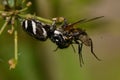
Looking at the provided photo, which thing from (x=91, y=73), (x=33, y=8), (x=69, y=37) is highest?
(x=33, y=8)

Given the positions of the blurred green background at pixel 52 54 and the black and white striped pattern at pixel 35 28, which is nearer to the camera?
the black and white striped pattern at pixel 35 28

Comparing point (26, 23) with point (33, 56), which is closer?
point (26, 23)

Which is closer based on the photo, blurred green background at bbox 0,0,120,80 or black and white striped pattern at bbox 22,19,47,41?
black and white striped pattern at bbox 22,19,47,41

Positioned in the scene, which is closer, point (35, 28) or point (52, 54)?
point (35, 28)

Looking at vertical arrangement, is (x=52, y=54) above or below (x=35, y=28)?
below

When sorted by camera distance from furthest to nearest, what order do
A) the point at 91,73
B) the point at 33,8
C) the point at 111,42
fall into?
the point at 111,42 → the point at 91,73 → the point at 33,8

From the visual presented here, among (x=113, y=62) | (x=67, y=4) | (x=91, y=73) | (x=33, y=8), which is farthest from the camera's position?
(x=91, y=73)

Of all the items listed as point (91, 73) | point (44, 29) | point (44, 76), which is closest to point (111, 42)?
point (91, 73)

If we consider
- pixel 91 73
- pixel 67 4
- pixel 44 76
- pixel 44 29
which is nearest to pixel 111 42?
pixel 91 73

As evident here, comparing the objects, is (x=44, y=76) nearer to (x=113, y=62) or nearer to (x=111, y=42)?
(x=113, y=62)

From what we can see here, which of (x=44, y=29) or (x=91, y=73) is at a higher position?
(x=44, y=29)
